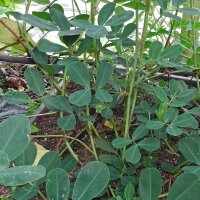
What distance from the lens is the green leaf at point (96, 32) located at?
0.49m

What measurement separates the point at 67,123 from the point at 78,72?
0.08 meters

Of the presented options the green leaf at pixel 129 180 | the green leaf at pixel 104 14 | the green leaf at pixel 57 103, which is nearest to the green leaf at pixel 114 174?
the green leaf at pixel 129 180

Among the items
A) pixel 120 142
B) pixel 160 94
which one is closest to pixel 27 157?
pixel 120 142

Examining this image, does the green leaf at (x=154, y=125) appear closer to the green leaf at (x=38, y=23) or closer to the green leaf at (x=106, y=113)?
the green leaf at (x=106, y=113)

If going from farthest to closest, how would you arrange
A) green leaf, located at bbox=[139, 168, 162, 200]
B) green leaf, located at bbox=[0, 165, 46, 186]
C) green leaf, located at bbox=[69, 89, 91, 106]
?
1. green leaf, located at bbox=[69, 89, 91, 106]
2. green leaf, located at bbox=[139, 168, 162, 200]
3. green leaf, located at bbox=[0, 165, 46, 186]

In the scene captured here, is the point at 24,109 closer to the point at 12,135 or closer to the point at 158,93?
the point at 158,93

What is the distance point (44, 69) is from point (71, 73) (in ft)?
0.36

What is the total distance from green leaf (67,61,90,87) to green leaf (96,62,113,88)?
0.02 metres

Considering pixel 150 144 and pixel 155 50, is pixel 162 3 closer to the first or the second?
pixel 155 50

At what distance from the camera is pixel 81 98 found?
20.5 inches

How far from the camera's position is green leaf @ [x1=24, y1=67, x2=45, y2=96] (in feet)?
1.89

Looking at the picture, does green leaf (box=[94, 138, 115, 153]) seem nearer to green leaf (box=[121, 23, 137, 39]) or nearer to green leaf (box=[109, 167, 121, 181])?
green leaf (box=[109, 167, 121, 181])

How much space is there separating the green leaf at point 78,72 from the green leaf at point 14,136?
179mm

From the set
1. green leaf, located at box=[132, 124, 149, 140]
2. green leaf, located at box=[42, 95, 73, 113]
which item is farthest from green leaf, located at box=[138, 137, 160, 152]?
green leaf, located at box=[42, 95, 73, 113]
